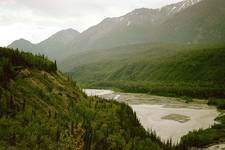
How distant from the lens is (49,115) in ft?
88.4

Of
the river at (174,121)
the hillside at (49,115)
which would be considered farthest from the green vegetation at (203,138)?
the hillside at (49,115)

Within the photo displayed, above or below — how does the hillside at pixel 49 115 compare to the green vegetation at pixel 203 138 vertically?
above

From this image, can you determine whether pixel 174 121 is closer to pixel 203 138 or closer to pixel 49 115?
pixel 203 138

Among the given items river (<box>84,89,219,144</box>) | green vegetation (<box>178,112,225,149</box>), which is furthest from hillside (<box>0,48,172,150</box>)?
river (<box>84,89,219,144</box>)

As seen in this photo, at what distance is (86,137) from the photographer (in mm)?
25406

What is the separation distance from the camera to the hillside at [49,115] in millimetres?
21781

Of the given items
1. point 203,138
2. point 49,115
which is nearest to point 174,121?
point 203,138

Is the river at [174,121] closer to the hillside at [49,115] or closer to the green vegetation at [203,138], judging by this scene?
the green vegetation at [203,138]

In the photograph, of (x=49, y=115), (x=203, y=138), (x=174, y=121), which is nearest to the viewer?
(x=49, y=115)

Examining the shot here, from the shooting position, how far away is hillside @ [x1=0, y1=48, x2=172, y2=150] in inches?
858

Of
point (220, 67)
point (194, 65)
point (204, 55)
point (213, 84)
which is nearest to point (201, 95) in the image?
point (213, 84)

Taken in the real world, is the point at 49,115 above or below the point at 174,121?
above

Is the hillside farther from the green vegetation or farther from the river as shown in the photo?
the river

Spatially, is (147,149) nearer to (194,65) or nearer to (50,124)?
(50,124)
